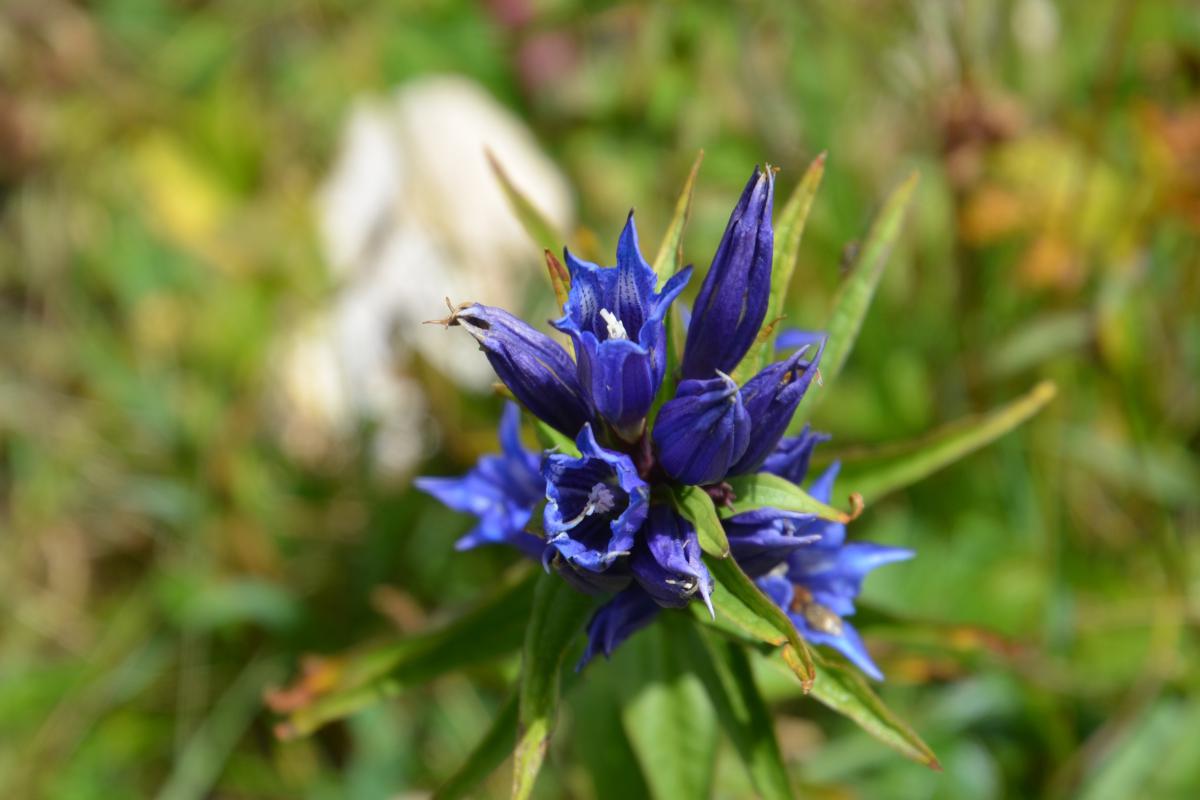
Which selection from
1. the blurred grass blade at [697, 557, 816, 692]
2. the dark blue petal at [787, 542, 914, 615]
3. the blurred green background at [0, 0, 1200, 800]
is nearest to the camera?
the blurred grass blade at [697, 557, 816, 692]

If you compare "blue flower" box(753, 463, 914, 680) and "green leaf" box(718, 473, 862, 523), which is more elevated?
"green leaf" box(718, 473, 862, 523)

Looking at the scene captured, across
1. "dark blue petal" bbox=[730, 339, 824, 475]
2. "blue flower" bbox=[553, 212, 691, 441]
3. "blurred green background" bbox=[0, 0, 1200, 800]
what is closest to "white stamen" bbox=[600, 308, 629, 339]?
"blue flower" bbox=[553, 212, 691, 441]

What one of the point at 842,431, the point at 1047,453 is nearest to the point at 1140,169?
the point at 1047,453

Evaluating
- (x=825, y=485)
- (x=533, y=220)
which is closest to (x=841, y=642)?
(x=825, y=485)

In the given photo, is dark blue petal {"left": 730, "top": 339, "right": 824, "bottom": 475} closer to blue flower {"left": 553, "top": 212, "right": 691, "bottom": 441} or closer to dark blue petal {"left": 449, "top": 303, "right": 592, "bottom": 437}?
blue flower {"left": 553, "top": 212, "right": 691, "bottom": 441}

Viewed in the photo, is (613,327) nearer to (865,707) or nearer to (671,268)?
(671,268)

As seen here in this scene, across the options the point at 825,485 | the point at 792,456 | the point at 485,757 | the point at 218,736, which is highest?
the point at 792,456
